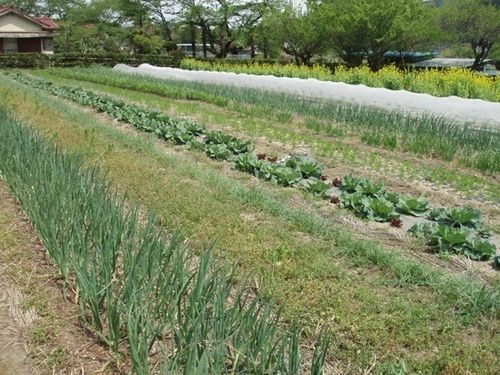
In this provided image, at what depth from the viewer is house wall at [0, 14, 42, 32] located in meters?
38.8

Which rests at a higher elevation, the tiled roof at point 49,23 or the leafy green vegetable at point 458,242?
the tiled roof at point 49,23

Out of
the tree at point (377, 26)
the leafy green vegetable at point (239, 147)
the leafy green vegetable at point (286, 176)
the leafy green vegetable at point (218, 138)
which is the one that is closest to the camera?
the leafy green vegetable at point (286, 176)

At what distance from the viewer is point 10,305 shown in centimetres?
261

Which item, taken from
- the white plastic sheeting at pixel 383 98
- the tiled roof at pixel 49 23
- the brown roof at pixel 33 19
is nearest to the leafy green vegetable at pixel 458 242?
the white plastic sheeting at pixel 383 98

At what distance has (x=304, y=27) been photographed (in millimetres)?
26109

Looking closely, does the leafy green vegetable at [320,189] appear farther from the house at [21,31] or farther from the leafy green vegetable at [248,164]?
the house at [21,31]

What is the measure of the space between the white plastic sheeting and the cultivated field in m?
1.51

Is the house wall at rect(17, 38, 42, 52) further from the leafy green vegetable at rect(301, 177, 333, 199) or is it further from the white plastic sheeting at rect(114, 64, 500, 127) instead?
the leafy green vegetable at rect(301, 177, 333, 199)

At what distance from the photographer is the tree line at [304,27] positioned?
22719 millimetres

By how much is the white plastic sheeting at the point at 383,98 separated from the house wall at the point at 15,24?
94.8ft

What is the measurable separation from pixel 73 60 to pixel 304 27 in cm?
1543

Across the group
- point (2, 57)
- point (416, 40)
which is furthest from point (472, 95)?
point (2, 57)

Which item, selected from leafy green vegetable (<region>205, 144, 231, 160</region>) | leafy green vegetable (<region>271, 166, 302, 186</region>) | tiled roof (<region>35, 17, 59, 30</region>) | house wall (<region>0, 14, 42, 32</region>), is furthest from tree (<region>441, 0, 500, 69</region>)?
house wall (<region>0, 14, 42, 32</region>)

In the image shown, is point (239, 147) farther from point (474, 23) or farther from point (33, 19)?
point (33, 19)
